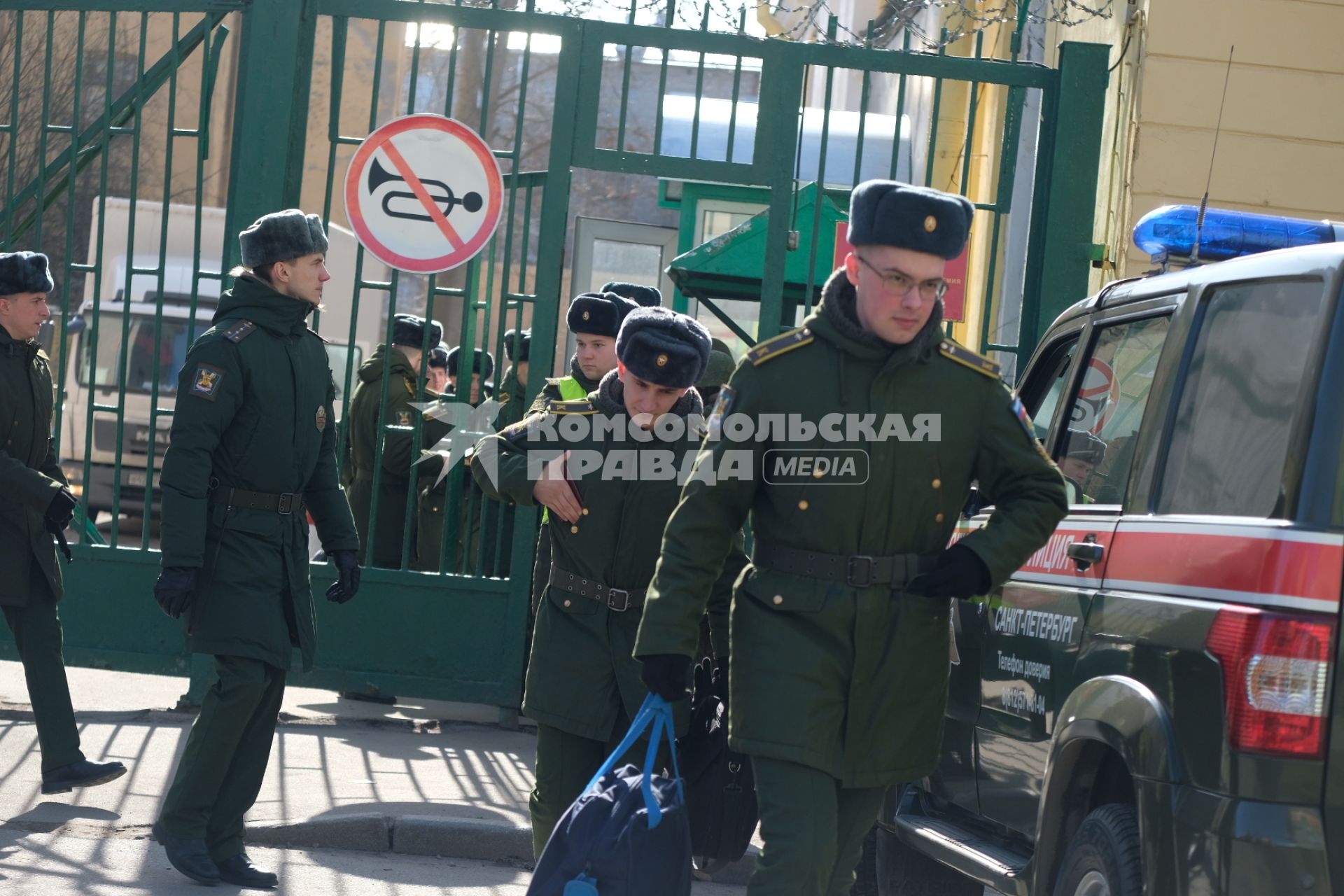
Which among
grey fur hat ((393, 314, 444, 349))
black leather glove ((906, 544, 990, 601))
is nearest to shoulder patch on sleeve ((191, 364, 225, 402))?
black leather glove ((906, 544, 990, 601))

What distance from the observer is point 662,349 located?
4.32 metres

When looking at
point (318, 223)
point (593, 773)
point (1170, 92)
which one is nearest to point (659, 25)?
point (1170, 92)

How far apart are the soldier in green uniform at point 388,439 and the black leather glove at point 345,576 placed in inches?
101

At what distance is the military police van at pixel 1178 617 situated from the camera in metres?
2.94

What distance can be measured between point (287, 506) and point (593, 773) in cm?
138

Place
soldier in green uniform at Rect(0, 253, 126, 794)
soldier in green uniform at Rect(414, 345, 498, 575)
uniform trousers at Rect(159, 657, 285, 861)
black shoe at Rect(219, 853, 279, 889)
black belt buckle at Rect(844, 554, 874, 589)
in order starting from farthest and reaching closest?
soldier in green uniform at Rect(414, 345, 498, 575), soldier in green uniform at Rect(0, 253, 126, 794), black shoe at Rect(219, 853, 279, 889), uniform trousers at Rect(159, 657, 285, 861), black belt buckle at Rect(844, 554, 874, 589)

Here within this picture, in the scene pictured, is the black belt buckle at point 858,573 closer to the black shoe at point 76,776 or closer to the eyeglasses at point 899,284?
the eyeglasses at point 899,284

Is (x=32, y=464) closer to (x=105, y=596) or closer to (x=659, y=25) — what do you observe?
(x=105, y=596)

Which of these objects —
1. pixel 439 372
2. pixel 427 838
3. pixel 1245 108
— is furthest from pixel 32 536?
pixel 1245 108

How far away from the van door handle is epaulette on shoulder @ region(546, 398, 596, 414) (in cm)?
133

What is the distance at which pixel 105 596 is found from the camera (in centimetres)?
771

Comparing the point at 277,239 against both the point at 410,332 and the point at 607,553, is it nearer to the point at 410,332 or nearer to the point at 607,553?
the point at 607,553

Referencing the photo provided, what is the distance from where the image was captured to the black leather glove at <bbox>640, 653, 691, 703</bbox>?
350 cm

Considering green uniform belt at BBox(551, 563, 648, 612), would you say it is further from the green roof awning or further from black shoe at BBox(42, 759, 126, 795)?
the green roof awning
